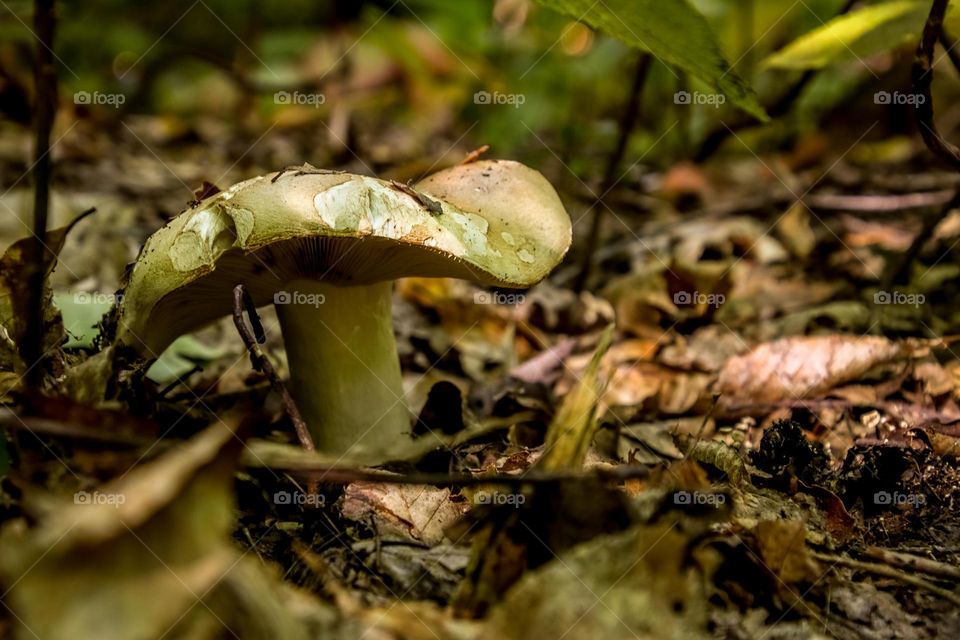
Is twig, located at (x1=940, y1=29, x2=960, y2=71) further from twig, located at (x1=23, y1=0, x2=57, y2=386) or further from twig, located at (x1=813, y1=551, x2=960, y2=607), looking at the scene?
twig, located at (x1=23, y1=0, x2=57, y2=386)

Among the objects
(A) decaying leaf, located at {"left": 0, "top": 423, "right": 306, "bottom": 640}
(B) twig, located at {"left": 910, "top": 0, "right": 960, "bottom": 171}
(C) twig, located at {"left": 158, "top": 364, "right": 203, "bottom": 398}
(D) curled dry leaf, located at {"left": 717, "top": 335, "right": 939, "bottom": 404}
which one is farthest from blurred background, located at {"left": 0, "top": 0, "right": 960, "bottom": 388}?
(A) decaying leaf, located at {"left": 0, "top": 423, "right": 306, "bottom": 640}

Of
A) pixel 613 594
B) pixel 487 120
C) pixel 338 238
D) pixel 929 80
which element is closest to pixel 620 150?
pixel 929 80

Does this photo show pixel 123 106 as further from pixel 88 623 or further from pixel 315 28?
Answer: pixel 88 623

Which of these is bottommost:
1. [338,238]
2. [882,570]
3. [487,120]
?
[882,570]

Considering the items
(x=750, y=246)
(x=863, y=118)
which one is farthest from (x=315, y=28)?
(x=750, y=246)

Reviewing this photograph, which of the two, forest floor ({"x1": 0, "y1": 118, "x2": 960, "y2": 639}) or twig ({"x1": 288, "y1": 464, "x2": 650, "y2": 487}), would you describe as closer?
forest floor ({"x1": 0, "y1": 118, "x2": 960, "y2": 639})

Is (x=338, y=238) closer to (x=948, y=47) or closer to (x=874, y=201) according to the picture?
(x=948, y=47)

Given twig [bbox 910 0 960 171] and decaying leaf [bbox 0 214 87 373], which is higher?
twig [bbox 910 0 960 171]

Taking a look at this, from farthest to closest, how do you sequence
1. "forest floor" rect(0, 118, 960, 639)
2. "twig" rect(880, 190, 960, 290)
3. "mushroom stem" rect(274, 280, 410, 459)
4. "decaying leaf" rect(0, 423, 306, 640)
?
"twig" rect(880, 190, 960, 290), "mushroom stem" rect(274, 280, 410, 459), "forest floor" rect(0, 118, 960, 639), "decaying leaf" rect(0, 423, 306, 640)
